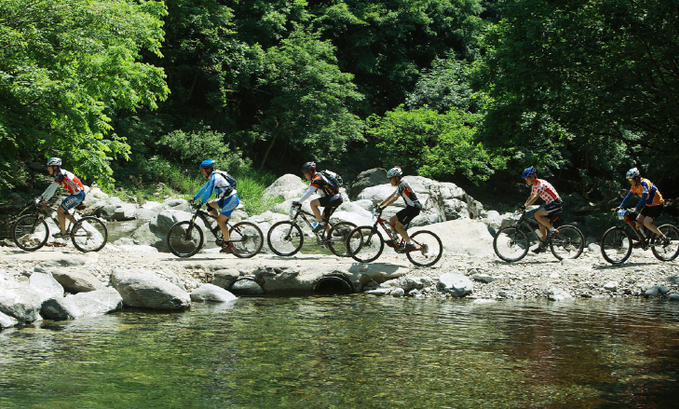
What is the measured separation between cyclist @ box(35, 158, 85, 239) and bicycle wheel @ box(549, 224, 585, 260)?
9640mm

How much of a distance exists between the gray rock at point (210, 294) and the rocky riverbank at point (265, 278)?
17 mm

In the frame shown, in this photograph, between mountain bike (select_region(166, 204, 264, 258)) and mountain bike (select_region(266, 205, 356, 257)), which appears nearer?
mountain bike (select_region(166, 204, 264, 258))

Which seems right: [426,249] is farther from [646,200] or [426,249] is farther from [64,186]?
[64,186]

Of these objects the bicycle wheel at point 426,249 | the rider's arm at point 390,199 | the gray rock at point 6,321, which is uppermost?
the rider's arm at point 390,199

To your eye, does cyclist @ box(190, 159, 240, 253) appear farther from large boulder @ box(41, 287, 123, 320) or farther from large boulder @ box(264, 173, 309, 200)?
large boulder @ box(264, 173, 309, 200)

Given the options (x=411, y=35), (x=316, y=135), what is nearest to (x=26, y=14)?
(x=316, y=135)

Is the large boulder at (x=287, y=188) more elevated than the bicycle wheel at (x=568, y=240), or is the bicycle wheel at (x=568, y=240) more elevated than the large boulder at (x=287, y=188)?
the large boulder at (x=287, y=188)

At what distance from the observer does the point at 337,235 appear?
11.0 metres

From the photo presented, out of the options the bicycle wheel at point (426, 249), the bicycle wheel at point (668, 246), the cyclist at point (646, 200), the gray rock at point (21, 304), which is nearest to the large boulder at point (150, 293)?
the gray rock at point (21, 304)

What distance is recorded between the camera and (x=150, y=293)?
857 cm

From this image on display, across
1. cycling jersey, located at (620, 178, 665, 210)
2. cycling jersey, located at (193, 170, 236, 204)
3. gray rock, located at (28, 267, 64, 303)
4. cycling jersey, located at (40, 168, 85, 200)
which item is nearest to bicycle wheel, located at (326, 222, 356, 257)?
cycling jersey, located at (193, 170, 236, 204)

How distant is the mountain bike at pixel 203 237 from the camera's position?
424 inches

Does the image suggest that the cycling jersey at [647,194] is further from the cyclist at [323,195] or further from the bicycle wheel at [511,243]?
the cyclist at [323,195]

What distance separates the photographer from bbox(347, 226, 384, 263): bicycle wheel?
10.7 meters
